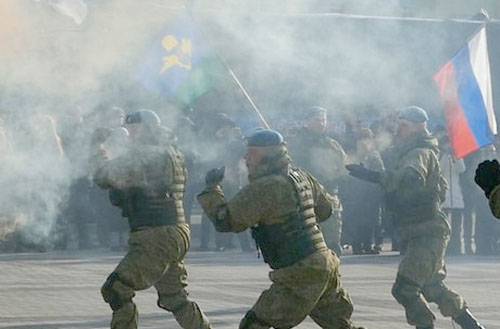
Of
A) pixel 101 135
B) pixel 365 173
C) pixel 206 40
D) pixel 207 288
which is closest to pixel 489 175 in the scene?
pixel 365 173

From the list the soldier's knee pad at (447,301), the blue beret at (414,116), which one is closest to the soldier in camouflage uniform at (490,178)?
the soldier's knee pad at (447,301)

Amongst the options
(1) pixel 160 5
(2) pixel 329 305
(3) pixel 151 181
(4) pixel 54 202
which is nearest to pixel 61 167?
(4) pixel 54 202

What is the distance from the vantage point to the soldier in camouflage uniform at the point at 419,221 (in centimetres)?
1169

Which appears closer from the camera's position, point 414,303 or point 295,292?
point 295,292

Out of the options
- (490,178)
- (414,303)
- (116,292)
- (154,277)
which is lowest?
(414,303)

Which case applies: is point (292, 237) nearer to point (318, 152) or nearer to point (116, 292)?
point (116, 292)

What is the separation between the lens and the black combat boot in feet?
38.4

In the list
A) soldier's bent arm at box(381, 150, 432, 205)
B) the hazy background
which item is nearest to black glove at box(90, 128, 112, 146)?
the hazy background

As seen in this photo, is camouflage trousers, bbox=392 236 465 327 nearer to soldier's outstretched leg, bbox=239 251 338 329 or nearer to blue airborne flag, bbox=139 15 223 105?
soldier's outstretched leg, bbox=239 251 338 329

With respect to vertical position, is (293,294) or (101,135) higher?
(101,135)

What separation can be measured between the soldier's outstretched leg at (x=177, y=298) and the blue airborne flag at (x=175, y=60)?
80.3 inches

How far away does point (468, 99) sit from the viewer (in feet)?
39.2

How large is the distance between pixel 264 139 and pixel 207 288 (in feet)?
22.0

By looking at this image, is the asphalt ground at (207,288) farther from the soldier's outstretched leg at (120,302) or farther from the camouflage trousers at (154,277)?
the soldier's outstretched leg at (120,302)
